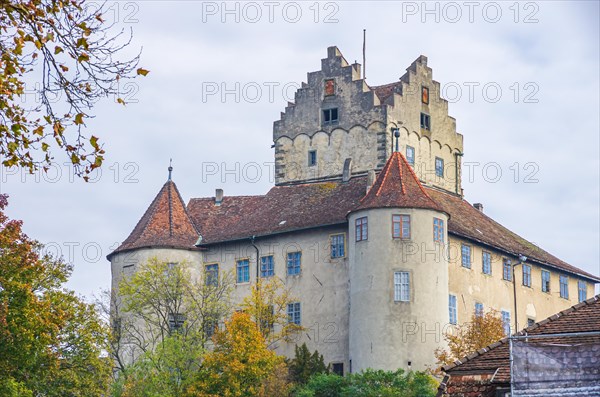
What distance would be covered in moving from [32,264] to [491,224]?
31.4m

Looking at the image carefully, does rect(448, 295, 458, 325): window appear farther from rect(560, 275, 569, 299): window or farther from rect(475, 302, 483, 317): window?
rect(560, 275, 569, 299): window

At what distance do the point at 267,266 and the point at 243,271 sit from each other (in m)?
1.53

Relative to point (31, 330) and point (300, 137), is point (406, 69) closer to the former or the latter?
point (300, 137)

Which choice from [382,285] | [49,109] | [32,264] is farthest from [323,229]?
[49,109]

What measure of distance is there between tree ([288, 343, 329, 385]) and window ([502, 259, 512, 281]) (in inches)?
502

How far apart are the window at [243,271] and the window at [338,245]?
209 inches

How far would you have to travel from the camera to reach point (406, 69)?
79.2 metres

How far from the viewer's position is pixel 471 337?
6638cm

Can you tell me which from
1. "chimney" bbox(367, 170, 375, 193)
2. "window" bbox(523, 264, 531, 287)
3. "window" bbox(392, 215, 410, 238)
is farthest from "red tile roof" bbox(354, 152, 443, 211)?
"window" bbox(523, 264, 531, 287)

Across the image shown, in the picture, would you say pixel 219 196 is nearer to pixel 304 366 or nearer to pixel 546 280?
pixel 304 366

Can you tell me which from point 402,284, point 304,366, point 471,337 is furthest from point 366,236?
point 304,366

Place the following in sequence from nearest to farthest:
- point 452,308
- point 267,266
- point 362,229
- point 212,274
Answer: point 362,229 < point 452,308 < point 267,266 < point 212,274

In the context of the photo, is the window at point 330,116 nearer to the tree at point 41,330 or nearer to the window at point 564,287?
the window at point 564,287

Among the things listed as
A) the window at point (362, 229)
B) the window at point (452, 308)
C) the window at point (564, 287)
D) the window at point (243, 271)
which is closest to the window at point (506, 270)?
the window at point (564, 287)
